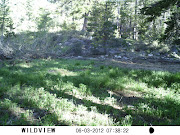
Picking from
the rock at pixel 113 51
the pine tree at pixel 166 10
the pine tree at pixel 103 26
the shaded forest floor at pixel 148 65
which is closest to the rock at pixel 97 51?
the pine tree at pixel 103 26

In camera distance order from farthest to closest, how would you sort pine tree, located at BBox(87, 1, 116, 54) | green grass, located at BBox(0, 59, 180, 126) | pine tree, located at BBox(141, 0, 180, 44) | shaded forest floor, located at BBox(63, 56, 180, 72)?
pine tree, located at BBox(87, 1, 116, 54), shaded forest floor, located at BBox(63, 56, 180, 72), pine tree, located at BBox(141, 0, 180, 44), green grass, located at BBox(0, 59, 180, 126)

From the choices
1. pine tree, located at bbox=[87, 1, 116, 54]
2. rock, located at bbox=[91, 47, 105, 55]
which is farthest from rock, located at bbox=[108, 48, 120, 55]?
rock, located at bbox=[91, 47, 105, 55]

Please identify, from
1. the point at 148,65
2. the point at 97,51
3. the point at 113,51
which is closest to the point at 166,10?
the point at 148,65

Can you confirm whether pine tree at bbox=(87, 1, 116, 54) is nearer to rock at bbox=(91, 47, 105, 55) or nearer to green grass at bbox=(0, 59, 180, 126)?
rock at bbox=(91, 47, 105, 55)

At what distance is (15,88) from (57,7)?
816 inches

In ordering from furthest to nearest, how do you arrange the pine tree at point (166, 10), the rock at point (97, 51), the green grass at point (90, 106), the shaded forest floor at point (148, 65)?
the rock at point (97, 51) < the shaded forest floor at point (148, 65) < the pine tree at point (166, 10) < the green grass at point (90, 106)

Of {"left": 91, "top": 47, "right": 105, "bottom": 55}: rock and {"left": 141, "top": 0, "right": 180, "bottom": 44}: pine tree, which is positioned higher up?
{"left": 141, "top": 0, "right": 180, "bottom": 44}: pine tree

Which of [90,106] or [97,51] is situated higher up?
[97,51]

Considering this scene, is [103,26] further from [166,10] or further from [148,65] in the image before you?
[166,10]

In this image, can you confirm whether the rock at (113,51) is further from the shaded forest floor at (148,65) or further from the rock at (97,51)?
the shaded forest floor at (148,65)

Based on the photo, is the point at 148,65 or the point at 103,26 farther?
the point at 103,26

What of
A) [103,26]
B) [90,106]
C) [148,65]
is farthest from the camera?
[103,26]

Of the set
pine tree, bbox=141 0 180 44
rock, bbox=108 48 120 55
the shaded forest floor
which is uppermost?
pine tree, bbox=141 0 180 44

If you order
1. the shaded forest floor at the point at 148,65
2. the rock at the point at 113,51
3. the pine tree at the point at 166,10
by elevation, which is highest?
the pine tree at the point at 166,10
